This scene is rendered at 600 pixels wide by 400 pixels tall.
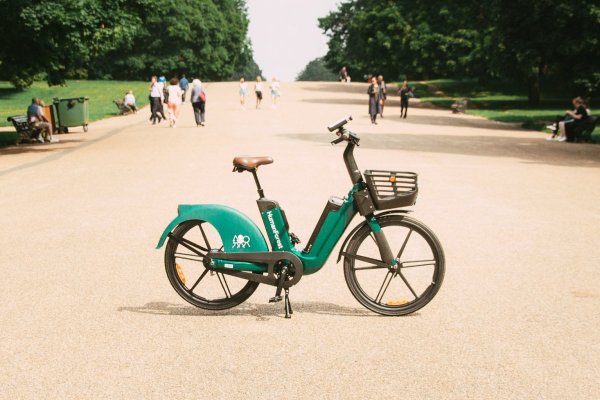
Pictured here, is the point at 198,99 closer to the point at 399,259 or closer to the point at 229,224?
the point at 229,224

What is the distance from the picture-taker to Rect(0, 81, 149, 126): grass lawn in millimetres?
44000

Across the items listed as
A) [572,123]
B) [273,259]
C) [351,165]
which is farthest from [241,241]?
[572,123]

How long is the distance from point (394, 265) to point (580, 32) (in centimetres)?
2647

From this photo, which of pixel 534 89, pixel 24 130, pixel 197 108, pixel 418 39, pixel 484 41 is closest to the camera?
pixel 24 130

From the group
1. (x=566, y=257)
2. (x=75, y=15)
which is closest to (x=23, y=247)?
(x=566, y=257)

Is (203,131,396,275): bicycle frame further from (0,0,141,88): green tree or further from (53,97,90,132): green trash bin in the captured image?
(53,97,90,132): green trash bin

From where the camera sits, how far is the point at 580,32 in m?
29.1

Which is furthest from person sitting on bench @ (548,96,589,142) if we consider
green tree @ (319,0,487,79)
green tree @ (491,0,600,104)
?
green tree @ (319,0,487,79)

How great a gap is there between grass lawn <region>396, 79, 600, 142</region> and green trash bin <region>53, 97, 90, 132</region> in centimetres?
1488

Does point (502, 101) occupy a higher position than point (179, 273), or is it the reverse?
point (179, 273)

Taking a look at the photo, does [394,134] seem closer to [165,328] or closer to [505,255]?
[505,255]

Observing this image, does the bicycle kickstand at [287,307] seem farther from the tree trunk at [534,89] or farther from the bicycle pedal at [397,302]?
the tree trunk at [534,89]

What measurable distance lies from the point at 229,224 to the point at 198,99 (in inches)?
845

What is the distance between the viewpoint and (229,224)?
5445 mm
